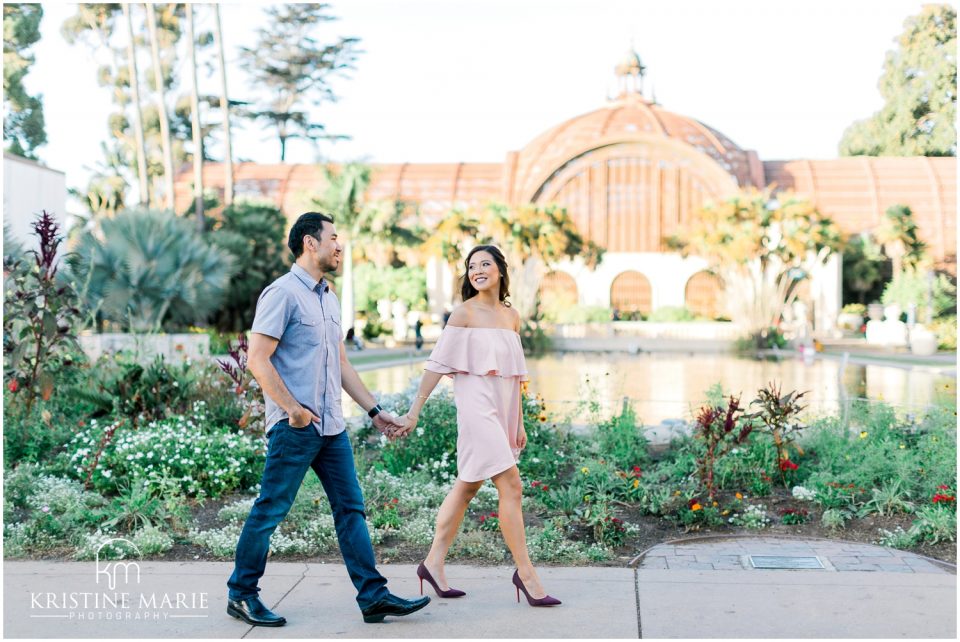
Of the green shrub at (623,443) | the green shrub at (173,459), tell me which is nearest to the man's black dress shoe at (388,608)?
the green shrub at (173,459)

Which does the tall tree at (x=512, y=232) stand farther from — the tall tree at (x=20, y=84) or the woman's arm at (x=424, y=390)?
the woman's arm at (x=424, y=390)

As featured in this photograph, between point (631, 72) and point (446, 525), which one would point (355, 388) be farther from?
point (631, 72)

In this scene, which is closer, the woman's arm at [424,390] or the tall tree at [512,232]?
the woman's arm at [424,390]

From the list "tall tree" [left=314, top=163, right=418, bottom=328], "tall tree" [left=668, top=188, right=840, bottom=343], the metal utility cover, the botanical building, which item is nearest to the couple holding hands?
the metal utility cover

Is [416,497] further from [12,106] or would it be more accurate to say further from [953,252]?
[953,252]

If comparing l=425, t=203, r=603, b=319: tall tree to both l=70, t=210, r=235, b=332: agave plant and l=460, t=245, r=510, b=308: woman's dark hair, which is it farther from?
l=460, t=245, r=510, b=308: woman's dark hair

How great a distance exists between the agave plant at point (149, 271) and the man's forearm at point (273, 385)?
1323 cm

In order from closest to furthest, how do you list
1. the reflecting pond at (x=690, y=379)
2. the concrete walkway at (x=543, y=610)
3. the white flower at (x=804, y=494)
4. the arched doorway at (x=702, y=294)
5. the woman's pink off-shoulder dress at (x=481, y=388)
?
1. the concrete walkway at (x=543, y=610)
2. the woman's pink off-shoulder dress at (x=481, y=388)
3. the white flower at (x=804, y=494)
4. the reflecting pond at (x=690, y=379)
5. the arched doorway at (x=702, y=294)

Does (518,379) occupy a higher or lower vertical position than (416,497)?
higher

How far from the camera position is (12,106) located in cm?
4069

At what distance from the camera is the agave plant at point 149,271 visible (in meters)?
16.5

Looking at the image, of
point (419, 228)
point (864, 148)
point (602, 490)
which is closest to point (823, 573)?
point (602, 490)

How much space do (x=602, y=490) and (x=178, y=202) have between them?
47.5 meters

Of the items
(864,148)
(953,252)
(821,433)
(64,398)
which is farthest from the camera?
(864,148)
